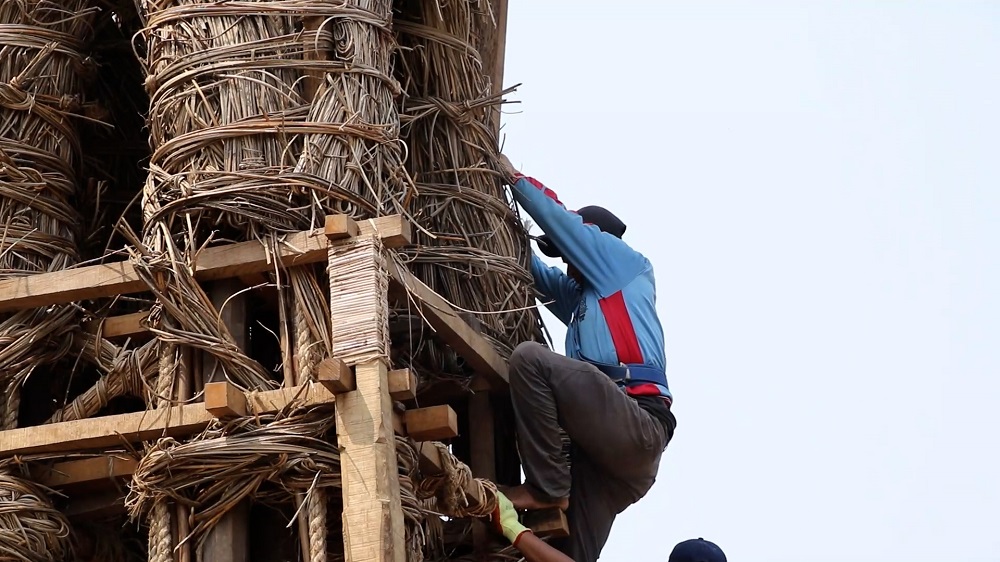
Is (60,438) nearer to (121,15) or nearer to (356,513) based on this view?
(356,513)

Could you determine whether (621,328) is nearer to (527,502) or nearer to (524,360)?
(524,360)

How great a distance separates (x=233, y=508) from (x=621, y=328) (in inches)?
77.8

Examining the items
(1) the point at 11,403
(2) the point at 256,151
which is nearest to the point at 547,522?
(2) the point at 256,151

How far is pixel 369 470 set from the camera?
496cm

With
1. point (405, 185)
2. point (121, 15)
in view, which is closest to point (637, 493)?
point (405, 185)

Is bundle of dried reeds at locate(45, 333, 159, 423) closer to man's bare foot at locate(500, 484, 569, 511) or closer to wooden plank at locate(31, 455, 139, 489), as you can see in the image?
wooden plank at locate(31, 455, 139, 489)

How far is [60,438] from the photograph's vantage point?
5434 mm

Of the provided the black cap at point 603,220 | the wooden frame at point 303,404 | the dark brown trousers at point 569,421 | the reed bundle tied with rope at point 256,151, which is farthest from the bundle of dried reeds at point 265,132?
the black cap at point 603,220

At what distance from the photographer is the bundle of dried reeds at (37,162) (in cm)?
588

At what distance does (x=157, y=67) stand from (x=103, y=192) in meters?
0.92

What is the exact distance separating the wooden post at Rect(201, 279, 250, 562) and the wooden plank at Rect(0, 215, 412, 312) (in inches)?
2.3

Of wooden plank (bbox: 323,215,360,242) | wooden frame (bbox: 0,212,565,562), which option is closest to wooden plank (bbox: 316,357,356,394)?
wooden frame (bbox: 0,212,565,562)

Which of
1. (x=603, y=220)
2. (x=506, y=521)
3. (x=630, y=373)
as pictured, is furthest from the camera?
(x=603, y=220)

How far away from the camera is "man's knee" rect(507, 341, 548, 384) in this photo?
6.28 meters
